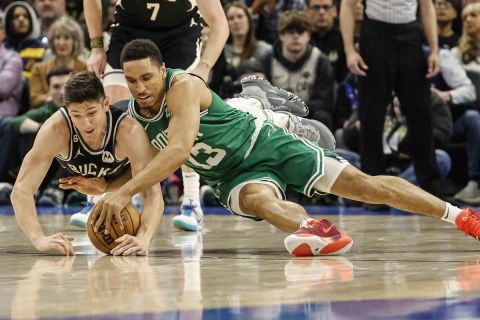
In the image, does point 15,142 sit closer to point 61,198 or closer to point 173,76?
point 61,198

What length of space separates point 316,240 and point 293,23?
4.95 m

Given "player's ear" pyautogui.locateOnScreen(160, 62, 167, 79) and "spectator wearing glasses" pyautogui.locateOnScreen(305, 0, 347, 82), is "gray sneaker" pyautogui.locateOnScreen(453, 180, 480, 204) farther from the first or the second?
"player's ear" pyautogui.locateOnScreen(160, 62, 167, 79)

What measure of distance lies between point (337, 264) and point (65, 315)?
165 centimetres

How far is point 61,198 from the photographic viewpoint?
1034 cm

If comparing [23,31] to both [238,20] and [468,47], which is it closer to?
[238,20]

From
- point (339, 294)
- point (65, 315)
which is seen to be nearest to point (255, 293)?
point (339, 294)

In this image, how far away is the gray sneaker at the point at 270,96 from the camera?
666 centimetres

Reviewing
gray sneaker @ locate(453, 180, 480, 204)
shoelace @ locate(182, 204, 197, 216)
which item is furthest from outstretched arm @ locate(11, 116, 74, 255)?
gray sneaker @ locate(453, 180, 480, 204)

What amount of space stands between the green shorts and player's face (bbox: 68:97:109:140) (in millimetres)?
734

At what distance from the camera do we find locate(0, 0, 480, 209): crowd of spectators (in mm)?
8836

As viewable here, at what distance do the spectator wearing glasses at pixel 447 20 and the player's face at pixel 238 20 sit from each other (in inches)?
67.9

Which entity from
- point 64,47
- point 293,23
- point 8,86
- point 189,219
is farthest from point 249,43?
point 189,219

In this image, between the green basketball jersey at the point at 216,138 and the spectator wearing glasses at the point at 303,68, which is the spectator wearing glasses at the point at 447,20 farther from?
the green basketball jersey at the point at 216,138

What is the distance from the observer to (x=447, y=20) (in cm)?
1030
